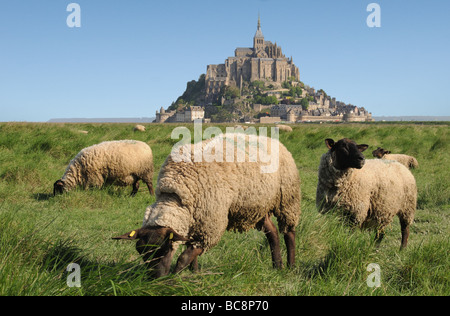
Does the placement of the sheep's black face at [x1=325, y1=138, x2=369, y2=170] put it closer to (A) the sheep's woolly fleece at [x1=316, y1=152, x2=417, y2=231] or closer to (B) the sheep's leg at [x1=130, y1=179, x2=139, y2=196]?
(A) the sheep's woolly fleece at [x1=316, y1=152, x2=417, y2=231]

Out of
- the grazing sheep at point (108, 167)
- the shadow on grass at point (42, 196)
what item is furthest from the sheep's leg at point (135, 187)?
the shadow on grass at point (42, 196)

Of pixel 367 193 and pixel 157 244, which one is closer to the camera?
pixel 157 244

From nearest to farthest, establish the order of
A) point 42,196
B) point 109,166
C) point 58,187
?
point 58,187
point 42,196
point 109,166

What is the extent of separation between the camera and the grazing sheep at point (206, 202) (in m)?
3.06

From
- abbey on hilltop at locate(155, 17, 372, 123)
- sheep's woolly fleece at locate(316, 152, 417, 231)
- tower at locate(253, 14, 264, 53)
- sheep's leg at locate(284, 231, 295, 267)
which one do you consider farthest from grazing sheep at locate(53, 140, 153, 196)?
tower at locate(253, 14, 264, 53)

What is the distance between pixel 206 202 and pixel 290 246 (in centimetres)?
132

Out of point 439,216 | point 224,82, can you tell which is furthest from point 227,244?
point 224,82

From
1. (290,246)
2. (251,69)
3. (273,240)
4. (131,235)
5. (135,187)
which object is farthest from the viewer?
(251,69)

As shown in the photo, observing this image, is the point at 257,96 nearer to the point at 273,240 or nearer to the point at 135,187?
the point at 135,187

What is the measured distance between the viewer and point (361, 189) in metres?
4.99

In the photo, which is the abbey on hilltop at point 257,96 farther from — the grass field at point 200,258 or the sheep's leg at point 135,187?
the grass field at point 200,258

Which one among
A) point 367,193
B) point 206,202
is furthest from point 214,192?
point 367,193

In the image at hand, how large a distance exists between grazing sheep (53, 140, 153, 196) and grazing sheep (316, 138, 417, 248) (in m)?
4.70
